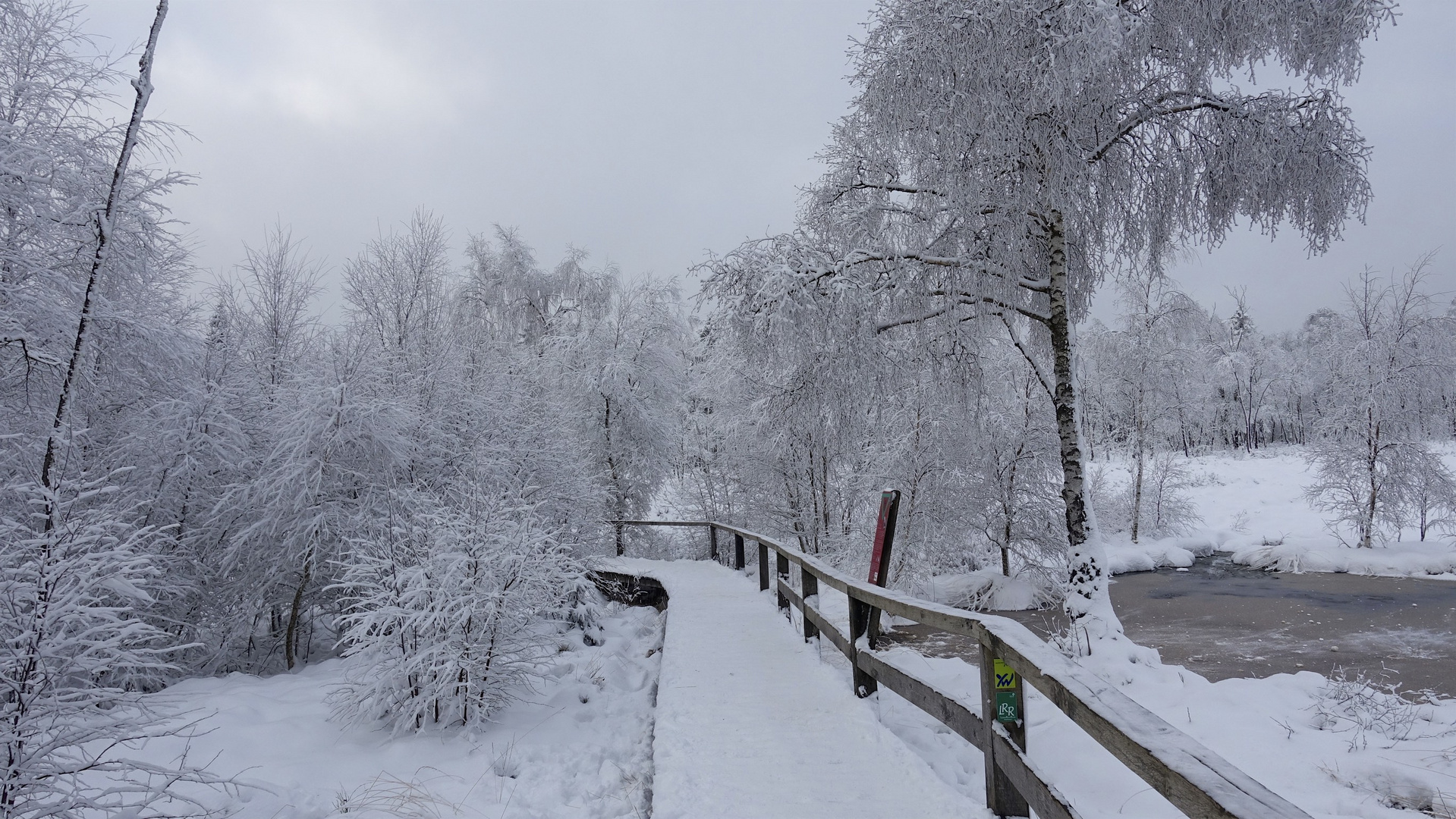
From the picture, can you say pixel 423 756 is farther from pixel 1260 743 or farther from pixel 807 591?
pixel 1260 743

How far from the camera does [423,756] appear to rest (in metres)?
4.64

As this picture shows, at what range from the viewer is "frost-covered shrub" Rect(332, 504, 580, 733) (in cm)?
500

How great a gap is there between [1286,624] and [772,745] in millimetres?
13695

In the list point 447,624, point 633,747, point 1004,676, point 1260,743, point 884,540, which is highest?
point 884,540

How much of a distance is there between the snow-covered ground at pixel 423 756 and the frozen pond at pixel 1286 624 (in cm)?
622

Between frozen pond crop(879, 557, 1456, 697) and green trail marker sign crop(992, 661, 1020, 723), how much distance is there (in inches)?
261

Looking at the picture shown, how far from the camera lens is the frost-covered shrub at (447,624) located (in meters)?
5.00

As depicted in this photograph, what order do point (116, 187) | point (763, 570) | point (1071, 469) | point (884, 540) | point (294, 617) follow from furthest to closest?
point (763, 570)
point (294, 617)
point (1071, 469)
point (884, 540)
point (116, 187)

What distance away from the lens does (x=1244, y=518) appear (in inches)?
1000

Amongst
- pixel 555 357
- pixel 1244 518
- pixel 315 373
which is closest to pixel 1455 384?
pixel 1244 518

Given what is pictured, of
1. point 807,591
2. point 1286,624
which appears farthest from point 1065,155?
point 1286,624

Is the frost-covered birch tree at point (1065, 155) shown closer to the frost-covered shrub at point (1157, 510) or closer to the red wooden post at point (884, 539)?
the red wooden post at point (884, 539)

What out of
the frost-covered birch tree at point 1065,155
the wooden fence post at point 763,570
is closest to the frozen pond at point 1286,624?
the wooden fence post at point 763,570

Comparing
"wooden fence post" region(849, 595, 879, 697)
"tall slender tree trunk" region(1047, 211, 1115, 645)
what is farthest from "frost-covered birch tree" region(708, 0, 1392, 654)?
"wooden fence post" region(849, 595, 879, 697)
